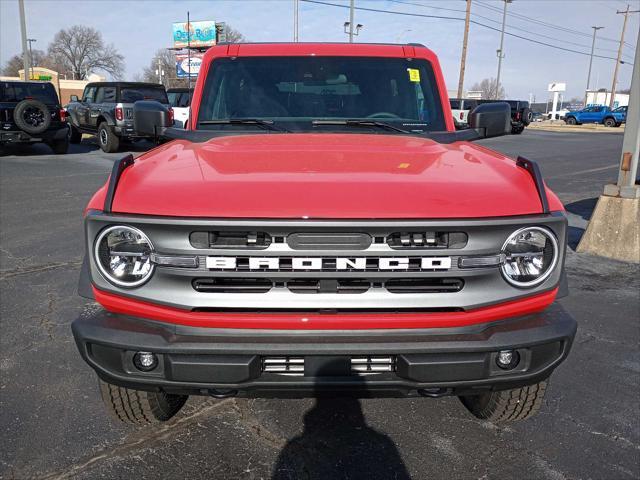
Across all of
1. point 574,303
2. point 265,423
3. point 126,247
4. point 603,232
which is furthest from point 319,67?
point 603,232

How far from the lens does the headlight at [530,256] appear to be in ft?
7.14

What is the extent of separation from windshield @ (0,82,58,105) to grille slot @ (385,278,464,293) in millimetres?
15766

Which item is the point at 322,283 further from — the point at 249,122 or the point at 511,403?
the point at 249,122

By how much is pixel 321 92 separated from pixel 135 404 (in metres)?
2.15

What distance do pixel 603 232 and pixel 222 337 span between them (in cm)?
567

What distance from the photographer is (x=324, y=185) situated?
2127 mm

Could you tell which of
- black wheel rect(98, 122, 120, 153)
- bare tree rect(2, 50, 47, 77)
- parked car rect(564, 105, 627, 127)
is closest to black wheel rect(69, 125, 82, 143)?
black wheel rect(98, 122, 120, 153)

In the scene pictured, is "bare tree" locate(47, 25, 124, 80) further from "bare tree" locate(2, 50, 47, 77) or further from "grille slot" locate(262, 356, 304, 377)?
"grille slot" locate(262, 356, 304, 377)

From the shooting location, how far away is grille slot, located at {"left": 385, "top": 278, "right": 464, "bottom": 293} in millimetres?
2121

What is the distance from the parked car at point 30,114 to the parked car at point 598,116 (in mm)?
45075

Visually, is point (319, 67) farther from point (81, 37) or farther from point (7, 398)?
point (81, 37)

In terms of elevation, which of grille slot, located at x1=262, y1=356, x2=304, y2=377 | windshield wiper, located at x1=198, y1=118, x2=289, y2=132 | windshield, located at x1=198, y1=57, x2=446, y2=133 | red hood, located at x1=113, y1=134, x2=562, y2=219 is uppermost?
windshield, located at x1=198, y1=57, x2=446, y2=133

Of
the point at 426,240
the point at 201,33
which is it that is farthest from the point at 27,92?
the point at 201,33

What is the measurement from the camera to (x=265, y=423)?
2926 mm
